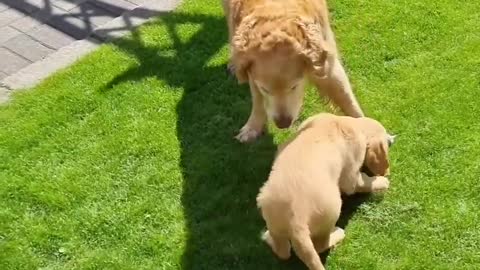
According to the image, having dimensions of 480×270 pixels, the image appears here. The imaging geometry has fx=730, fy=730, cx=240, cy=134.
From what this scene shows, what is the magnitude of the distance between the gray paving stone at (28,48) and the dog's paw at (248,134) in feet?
6.00

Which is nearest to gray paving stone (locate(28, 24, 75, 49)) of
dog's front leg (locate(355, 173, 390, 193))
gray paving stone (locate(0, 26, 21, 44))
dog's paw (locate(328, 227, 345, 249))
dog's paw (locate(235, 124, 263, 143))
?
gray paving stone (locate(0, 26, 21, 44))

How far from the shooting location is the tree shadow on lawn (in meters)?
4.07

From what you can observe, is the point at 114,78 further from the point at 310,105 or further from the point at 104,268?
the point at 104,268

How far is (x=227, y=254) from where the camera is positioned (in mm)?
4047

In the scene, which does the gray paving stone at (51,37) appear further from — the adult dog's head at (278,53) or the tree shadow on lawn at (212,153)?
the adult dog's head at (278,53)

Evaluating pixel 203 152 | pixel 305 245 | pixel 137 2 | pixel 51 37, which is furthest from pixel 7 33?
pixel 305 245

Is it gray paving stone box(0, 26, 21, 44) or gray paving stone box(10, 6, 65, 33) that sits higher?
gray paving stone box(10, 6, 65, 33)

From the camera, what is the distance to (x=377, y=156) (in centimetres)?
426

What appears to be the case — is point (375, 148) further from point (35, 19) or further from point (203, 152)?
point (35, 19)

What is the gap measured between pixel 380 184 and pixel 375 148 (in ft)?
0.76

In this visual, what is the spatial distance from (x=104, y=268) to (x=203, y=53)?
2147mm

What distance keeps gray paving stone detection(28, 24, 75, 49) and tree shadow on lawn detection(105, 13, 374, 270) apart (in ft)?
1.52

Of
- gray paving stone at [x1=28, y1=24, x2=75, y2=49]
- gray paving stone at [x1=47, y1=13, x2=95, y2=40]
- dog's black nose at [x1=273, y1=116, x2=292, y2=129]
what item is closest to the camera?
dog's black nose at [x1=273, y1=116, x2=292, y2=129]

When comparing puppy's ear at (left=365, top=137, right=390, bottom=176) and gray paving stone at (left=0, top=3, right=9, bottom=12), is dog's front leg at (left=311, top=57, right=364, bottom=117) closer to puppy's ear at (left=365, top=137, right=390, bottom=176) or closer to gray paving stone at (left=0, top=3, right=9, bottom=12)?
puppy's ear at (left=365, top=137, right=390, bottom=176)
